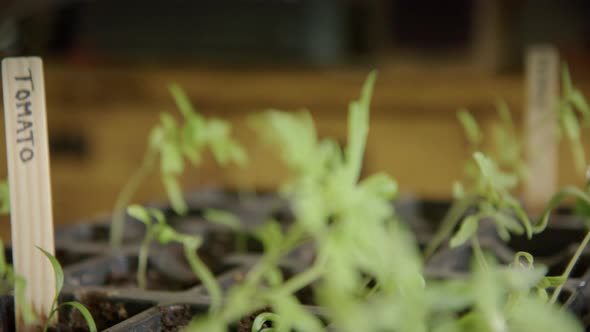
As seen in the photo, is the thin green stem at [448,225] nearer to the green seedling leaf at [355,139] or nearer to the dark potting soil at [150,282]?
the dark potting soil at [150,282]

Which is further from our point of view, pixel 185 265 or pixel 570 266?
pixel 185 265

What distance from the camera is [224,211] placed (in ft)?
5.08

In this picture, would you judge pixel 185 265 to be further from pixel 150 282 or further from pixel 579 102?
pixel 579 102

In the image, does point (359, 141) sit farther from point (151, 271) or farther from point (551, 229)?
point (551, 229)

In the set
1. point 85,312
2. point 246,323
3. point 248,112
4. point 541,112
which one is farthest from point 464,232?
point 248,112

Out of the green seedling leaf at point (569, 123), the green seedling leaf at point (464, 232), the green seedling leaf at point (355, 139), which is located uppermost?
the green seedling leaf at point (355, 139)

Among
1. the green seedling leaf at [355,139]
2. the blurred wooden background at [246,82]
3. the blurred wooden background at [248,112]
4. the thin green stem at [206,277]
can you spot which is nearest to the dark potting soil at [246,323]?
the thin green stem at [206,277]

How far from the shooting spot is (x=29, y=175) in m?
0.76

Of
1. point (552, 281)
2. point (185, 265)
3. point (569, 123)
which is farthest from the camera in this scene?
point (185, 265)

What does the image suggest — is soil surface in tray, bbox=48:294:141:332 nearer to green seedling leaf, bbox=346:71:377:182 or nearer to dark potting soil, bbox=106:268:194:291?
dark potting soil, bbox=106:268:194:291

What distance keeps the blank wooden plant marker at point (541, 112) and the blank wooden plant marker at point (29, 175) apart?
2.99ft

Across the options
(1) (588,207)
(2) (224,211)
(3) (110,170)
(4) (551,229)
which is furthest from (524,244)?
(3) (110,170)

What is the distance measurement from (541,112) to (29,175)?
104 centimetres

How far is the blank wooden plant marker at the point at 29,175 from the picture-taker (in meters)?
0.75
